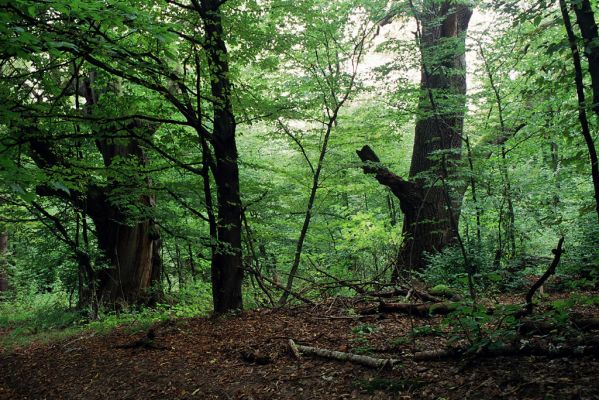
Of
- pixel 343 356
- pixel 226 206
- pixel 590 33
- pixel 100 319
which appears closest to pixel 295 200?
pixel 226 206

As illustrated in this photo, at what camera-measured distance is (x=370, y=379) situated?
11.0ft

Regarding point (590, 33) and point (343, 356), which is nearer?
point (590, 33)

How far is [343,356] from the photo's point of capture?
3.87 metres

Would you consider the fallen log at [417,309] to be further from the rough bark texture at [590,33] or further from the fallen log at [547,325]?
the rough bark texture at [590,33]

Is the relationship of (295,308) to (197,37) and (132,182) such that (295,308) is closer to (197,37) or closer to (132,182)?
(132,182)

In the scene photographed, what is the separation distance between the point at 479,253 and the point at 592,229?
1.98m

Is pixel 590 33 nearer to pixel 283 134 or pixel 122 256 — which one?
pixel 283 134

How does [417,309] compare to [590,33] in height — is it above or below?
below

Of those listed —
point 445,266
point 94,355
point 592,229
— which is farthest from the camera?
point 445,266

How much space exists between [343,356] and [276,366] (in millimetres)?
722

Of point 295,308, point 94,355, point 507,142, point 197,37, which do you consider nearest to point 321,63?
point 197,37

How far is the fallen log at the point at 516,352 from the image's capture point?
9.44 ft

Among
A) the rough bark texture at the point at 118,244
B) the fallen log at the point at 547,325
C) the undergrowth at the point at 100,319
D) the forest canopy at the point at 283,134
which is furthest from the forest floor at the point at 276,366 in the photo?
the rough bark texture at the point at 118,244

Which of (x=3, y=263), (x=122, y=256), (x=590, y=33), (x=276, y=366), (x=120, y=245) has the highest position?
(x=590, y=33)
